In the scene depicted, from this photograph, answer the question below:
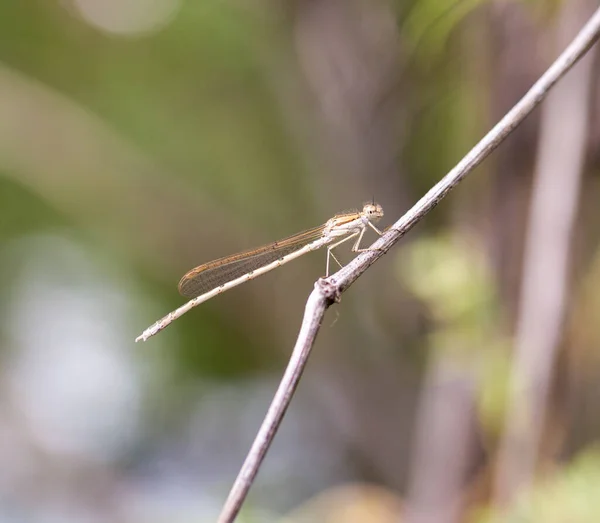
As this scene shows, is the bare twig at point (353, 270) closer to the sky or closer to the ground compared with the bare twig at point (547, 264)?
closer to the ground

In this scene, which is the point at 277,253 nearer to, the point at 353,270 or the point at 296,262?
the point at 353,270

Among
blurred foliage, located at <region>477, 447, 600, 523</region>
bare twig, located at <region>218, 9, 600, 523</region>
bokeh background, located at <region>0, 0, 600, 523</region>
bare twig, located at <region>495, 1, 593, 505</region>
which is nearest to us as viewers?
bare twig, located at <region>218, 9, 600, 523</region>

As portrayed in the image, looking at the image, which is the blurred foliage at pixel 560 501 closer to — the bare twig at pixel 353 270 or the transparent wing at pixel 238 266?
the transparent wing at pixel 238 266

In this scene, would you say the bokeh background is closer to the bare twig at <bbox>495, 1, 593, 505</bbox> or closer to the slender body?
the bare twig at <bbox>495, 1, 593, 505</bbox>

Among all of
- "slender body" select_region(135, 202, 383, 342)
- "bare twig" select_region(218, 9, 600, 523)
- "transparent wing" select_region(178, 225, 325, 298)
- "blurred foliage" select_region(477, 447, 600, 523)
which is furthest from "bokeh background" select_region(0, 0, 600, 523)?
"bare twig" select_region(218, 9, 600, 523)

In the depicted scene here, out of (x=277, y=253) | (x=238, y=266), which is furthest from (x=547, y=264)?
(x=238, y=266)

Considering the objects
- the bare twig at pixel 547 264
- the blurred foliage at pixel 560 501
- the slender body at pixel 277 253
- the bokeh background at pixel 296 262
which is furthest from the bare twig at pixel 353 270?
the blurred foliage at pixel 560 501

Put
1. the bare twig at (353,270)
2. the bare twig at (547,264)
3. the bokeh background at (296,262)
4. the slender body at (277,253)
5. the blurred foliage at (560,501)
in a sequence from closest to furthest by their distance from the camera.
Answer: the bare twig at (353,270), the bare twig at (547,264), the blurred foliage at (560,501), the bokeh background at (296,262), the slender body at (277,253)
